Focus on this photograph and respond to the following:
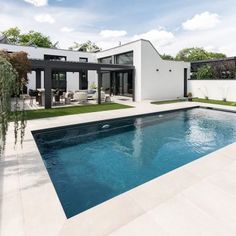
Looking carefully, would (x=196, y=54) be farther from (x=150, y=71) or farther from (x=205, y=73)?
(x=150, y=71)

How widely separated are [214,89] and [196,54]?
35105mm

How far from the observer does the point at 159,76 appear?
1903cm

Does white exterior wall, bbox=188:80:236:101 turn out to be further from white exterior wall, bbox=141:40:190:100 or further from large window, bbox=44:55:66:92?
large window, bbox=44:55:66:92

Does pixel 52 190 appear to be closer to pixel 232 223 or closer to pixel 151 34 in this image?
pixel 232 223

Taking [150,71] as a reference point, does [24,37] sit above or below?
above

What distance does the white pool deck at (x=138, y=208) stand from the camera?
2.82 metres

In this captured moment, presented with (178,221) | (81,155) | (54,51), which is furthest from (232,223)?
(54,51)

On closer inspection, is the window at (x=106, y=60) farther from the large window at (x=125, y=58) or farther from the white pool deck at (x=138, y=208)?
the white pool deck at (x=138, y=208)

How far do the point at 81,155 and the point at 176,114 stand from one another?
830 centimetres

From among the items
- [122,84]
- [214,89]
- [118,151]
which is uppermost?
[122,84]

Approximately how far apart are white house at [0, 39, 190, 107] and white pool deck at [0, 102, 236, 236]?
46.3ft

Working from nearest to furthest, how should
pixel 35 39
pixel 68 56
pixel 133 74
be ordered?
1. pixel 133 74
2. pixel 68 56
3. pixel 35 39

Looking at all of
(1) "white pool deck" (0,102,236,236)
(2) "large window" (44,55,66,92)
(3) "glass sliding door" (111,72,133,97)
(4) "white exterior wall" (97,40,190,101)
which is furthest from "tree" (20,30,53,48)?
(1) "white pool deck" (0,102,236,236)

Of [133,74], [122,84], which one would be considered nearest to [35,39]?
[122,84]
